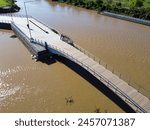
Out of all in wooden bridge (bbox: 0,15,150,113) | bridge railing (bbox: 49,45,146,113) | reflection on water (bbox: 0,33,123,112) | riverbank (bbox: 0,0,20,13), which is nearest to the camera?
bridge railing (bbox: 49,45,146,113)

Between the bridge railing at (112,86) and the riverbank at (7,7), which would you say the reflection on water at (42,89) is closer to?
the bridge railing at (112,86)

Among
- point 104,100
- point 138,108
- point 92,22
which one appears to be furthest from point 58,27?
point 138,108

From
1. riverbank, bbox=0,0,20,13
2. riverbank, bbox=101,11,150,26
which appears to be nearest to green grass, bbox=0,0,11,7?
riverbank, bbox=0,0,20,13

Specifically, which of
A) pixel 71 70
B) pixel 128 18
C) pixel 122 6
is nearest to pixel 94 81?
pixel 71 70

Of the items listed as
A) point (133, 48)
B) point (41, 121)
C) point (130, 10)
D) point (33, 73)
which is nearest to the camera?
point (41, 121)

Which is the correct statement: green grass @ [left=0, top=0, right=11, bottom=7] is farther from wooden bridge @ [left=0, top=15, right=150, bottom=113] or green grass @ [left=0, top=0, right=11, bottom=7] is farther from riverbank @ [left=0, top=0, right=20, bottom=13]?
wooden bridge @ [left=0, top=15, right=150, bottom=113]

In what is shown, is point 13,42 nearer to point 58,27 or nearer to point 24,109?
point 58,27
